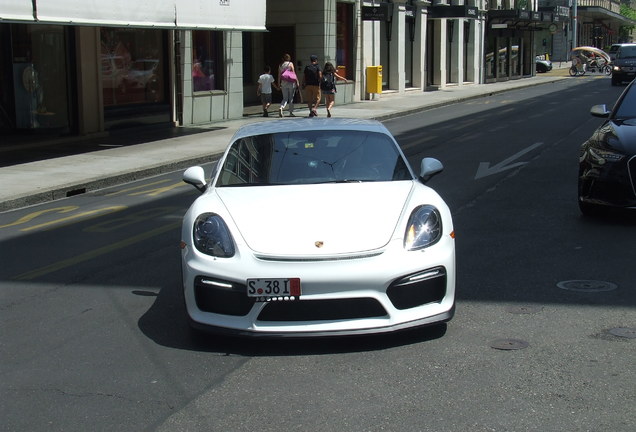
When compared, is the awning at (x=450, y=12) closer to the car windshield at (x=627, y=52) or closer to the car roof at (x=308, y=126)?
the car windshield at (x=627, y=52)

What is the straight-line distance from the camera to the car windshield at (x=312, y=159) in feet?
22.0

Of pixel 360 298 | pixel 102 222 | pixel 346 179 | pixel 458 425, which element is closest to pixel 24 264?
pixel 102 222

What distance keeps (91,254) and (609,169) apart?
17.9 ft

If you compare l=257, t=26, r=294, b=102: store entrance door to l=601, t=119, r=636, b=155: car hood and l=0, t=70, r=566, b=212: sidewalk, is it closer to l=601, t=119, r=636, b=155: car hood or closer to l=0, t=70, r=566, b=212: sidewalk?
l=0, t=70, r=566, b=212: sidewalk

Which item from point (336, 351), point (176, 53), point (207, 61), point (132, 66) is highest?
point (176, 53)

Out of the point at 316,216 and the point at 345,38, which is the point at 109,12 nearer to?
the point at 316,216

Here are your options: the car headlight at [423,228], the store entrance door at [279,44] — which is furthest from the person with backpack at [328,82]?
the car headlight at [423,228]

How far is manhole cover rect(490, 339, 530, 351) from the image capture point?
5.62 meters

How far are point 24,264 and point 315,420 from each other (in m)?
5.05

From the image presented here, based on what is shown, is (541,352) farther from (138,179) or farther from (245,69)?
(245,69)

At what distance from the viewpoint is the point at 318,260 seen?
215 inches

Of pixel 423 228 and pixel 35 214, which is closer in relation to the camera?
pixel 423 228

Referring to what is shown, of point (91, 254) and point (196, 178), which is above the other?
point (196, 178)

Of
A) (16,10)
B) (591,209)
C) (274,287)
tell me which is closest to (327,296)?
(274,287)
